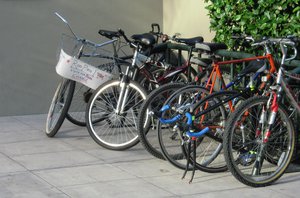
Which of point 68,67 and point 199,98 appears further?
point 68,67

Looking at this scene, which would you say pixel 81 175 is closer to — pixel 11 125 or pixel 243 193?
pixel 243 193

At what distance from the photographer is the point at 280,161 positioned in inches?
248

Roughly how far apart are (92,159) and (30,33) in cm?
264

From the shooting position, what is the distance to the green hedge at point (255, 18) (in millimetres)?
6866

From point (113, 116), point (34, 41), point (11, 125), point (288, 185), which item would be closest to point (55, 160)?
point (113, 116)

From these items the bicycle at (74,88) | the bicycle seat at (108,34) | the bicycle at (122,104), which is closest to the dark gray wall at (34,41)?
the bicycle at (74,88)

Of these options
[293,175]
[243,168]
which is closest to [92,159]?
[243,168]

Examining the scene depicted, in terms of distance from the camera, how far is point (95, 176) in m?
6.43

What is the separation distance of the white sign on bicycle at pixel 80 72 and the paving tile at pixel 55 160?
2.63 feet

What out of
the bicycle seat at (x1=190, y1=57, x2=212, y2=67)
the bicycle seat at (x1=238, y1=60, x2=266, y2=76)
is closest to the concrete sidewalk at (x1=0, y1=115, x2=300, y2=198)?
the bicycle seat at (x1=238, y1=60, x2=266, y2=76)

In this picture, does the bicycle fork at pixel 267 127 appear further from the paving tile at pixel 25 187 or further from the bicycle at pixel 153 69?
the paving tile at pixel 25 187

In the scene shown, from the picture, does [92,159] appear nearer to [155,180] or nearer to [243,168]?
[155,180]

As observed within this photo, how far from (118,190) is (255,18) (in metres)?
2.31

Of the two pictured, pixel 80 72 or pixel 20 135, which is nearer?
pixel 80 72
